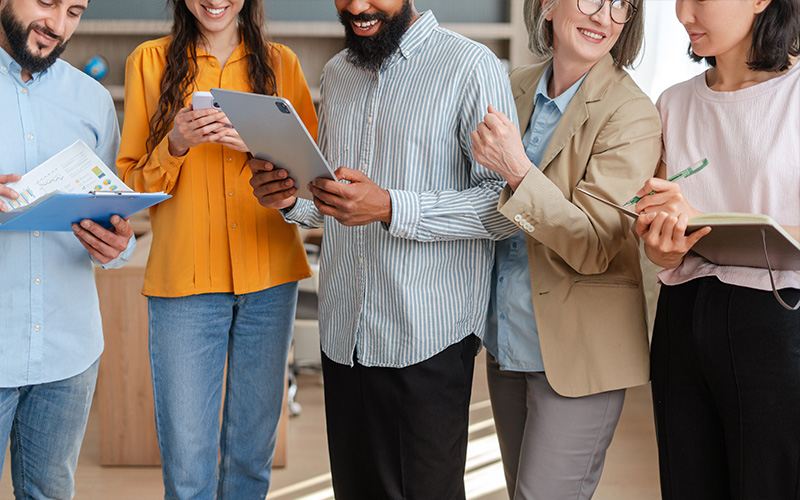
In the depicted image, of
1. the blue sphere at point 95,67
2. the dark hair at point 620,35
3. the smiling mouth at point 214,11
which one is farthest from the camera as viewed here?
the blue sphere at point 95,67

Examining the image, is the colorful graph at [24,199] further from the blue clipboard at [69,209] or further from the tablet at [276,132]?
the tablet at [276,132]

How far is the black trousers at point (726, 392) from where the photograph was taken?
132 centimetres

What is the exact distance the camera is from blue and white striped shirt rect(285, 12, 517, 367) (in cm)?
152

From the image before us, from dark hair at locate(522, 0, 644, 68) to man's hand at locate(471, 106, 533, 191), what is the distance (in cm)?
38

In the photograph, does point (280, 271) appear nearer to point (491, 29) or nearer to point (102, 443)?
point (102, 443)

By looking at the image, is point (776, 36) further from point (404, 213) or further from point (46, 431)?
point (46, 431)

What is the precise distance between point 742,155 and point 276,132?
89 centimetres

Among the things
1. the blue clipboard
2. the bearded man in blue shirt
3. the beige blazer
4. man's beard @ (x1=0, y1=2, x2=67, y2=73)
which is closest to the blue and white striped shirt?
the beige blazer

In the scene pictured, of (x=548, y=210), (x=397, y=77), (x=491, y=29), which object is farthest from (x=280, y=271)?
(x=491, y=29)

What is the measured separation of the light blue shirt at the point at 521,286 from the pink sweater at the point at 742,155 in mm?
274

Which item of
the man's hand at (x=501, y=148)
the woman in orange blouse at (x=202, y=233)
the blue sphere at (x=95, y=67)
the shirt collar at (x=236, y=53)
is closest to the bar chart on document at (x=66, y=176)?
the woman in orange blouse at (x=202, y=233)

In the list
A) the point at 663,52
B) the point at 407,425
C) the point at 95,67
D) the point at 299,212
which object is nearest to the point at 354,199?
the point at 299,212

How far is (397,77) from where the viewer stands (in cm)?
160

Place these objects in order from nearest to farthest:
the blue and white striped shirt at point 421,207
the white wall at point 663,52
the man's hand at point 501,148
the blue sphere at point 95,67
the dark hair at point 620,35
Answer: the man's hand at point 501,148 → the blue and white striped shirt at point 421,207 → the dark hair at point 620,35 → the white wall at point 663,52 → the blue sphere at point 95,67
